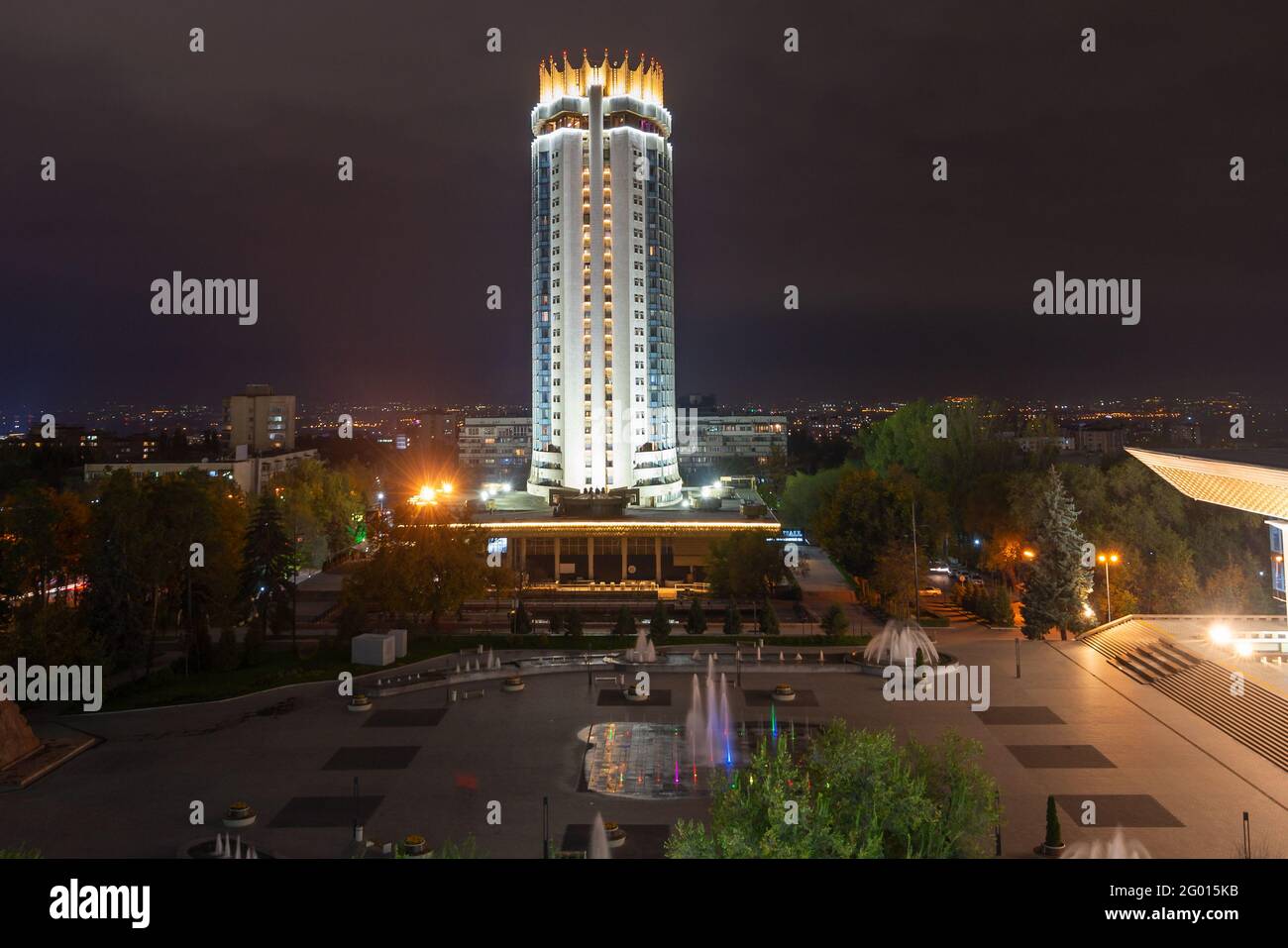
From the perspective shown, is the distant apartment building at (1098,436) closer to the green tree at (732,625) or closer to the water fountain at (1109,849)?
the green tree at (732,625)

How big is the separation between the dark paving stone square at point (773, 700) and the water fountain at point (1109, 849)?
10.7 meters

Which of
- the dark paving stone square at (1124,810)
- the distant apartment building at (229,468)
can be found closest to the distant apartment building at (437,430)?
the distant apartment building at (229,468)

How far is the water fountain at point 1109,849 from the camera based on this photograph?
16.2 m

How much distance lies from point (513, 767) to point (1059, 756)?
40.8 ft

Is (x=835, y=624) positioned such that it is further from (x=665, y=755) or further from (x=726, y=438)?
(x=726, y=438)

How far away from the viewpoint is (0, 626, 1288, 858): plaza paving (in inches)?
703

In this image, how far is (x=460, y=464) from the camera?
12088 cm

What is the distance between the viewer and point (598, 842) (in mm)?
17141

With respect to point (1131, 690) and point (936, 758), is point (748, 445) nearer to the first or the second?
point (1131, 690)

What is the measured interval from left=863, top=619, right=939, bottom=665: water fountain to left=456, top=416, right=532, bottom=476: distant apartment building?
91.4 meters

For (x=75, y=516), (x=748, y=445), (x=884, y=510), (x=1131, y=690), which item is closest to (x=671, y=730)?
(x=1131, y=690)

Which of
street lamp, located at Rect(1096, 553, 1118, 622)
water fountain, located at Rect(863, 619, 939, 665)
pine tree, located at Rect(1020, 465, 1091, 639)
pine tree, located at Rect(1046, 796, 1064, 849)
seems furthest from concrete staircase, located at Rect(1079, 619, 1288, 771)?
pine tree, located at Rect(1046, 796, 1064, 849)
